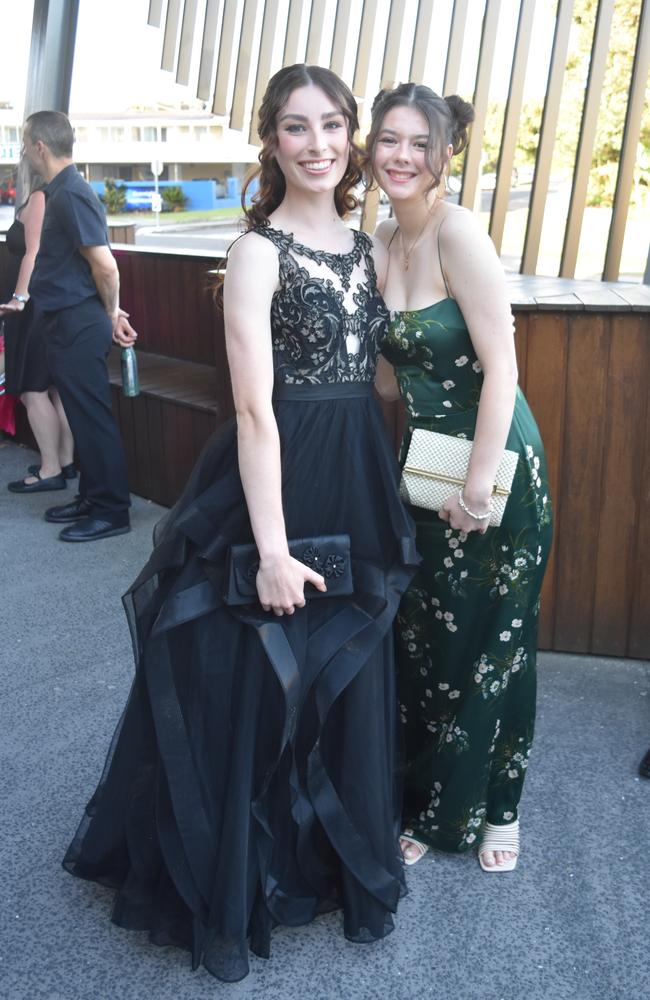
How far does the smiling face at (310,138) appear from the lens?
1.87 m

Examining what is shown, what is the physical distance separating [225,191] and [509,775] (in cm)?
4914

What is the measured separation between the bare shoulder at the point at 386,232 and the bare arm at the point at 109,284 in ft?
7.65

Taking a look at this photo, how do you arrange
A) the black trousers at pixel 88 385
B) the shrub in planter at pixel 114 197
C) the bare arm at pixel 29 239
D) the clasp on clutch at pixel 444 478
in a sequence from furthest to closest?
the shrub in planter at pixel 114 197
the bare arm at pixel 29 239
the black trousers at pixel 88 385
the clasp on clutch at pixel 444 478


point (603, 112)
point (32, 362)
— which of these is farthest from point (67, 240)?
point (603, 112)

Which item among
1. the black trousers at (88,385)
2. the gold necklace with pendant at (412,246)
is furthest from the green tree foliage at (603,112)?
the gold necklace with pendant at (412,246)

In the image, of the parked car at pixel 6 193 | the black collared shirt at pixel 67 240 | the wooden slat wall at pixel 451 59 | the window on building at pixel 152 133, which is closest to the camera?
the wooden slat wall at pixel 451 59

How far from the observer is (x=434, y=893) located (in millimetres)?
2256

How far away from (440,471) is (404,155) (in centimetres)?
62

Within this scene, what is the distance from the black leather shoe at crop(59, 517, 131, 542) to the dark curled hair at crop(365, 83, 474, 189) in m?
2.90

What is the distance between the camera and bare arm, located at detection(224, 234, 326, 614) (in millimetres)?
1812

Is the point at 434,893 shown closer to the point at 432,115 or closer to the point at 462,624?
the point at 462,624

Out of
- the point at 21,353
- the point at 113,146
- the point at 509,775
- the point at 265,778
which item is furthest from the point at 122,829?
the point at 113,146

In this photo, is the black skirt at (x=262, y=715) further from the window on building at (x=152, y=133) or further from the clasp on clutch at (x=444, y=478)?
the window on building at (x=152, y=133)

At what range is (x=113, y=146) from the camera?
1750 inches
